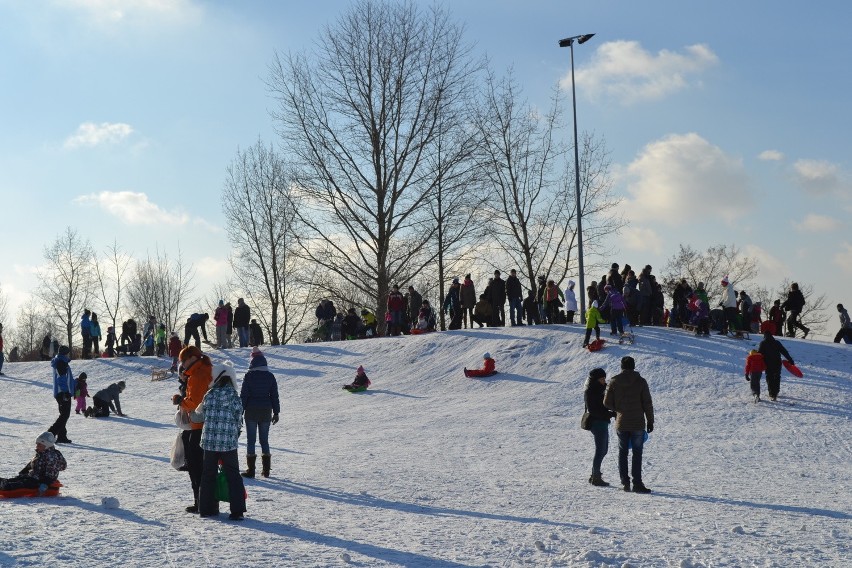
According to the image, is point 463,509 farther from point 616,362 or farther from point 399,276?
point 399,276

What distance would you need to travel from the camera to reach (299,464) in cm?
1435

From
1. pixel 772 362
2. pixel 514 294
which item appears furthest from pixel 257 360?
pixel 514 294

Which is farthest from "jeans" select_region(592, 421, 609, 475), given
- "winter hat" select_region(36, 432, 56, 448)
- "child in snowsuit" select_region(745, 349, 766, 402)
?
"child in snowsuit" select_region(745, 349, 766, 402)

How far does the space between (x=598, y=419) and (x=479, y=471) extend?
232 centimetres

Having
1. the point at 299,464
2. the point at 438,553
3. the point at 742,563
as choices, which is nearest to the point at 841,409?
the point at 299,464

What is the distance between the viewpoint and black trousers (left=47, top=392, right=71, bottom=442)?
1664 cm

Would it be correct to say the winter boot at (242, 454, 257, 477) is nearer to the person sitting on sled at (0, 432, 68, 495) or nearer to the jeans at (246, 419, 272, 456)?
the jeans at (246, 419, 272, 456)

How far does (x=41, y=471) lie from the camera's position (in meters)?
10.7

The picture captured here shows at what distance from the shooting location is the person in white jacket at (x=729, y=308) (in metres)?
25.7

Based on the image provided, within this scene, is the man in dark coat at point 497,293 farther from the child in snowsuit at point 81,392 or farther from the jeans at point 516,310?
the child in snowsuit at point 81,392

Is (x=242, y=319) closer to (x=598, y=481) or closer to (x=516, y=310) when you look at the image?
(x=516, y=310)

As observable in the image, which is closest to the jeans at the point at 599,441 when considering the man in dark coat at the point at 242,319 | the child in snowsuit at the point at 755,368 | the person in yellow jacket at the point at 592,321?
the child in snowsuit at the point at 755,368

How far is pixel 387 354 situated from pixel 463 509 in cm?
1891

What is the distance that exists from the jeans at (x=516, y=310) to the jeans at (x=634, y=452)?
18513 millimetres
